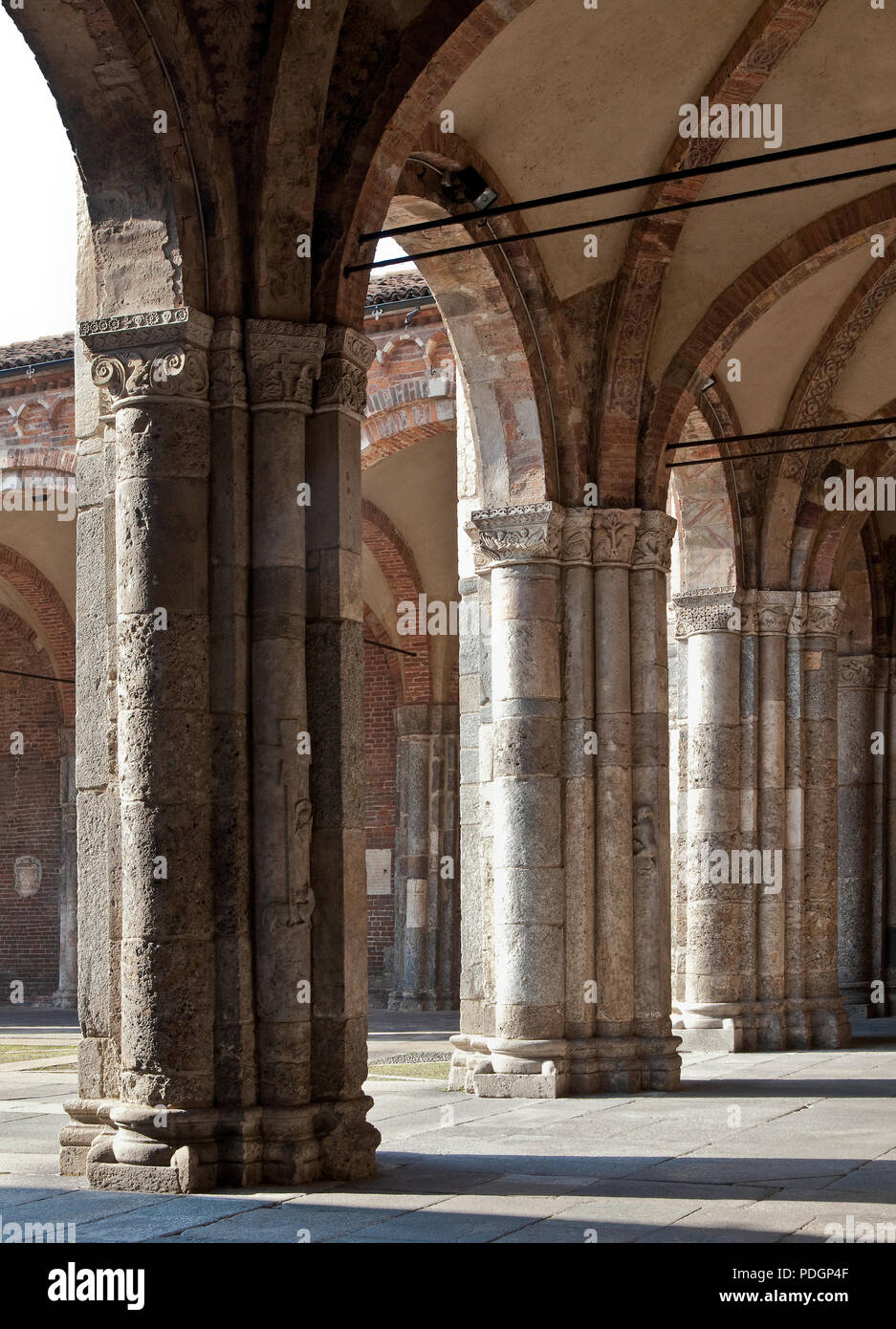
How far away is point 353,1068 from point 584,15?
554 cm

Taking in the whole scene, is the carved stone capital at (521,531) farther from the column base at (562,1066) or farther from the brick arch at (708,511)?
the brick arch at (708,511)

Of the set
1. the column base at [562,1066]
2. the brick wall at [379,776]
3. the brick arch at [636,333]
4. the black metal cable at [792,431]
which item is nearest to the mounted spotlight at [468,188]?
the brick arch at [636,333]

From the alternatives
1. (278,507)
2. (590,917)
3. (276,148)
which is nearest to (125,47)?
(276,148)

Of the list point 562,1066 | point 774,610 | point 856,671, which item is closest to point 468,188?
point 562,1066

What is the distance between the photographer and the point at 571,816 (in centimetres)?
1027

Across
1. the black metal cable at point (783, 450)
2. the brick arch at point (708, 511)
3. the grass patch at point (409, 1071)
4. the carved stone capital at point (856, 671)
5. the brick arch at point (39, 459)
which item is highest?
the brick arch at point (39, 459)

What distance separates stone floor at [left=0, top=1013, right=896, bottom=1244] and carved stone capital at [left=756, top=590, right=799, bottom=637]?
434 cm

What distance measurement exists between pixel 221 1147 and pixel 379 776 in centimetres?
1450

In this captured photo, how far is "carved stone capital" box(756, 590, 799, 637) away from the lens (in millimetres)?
13883

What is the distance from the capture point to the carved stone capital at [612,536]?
1054 centimetres

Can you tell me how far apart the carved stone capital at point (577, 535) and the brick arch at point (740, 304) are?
0.56m

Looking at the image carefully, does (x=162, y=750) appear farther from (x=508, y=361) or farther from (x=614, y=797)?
(x=508, y=361)

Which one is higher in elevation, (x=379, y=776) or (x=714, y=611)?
(x=714, y=611)
